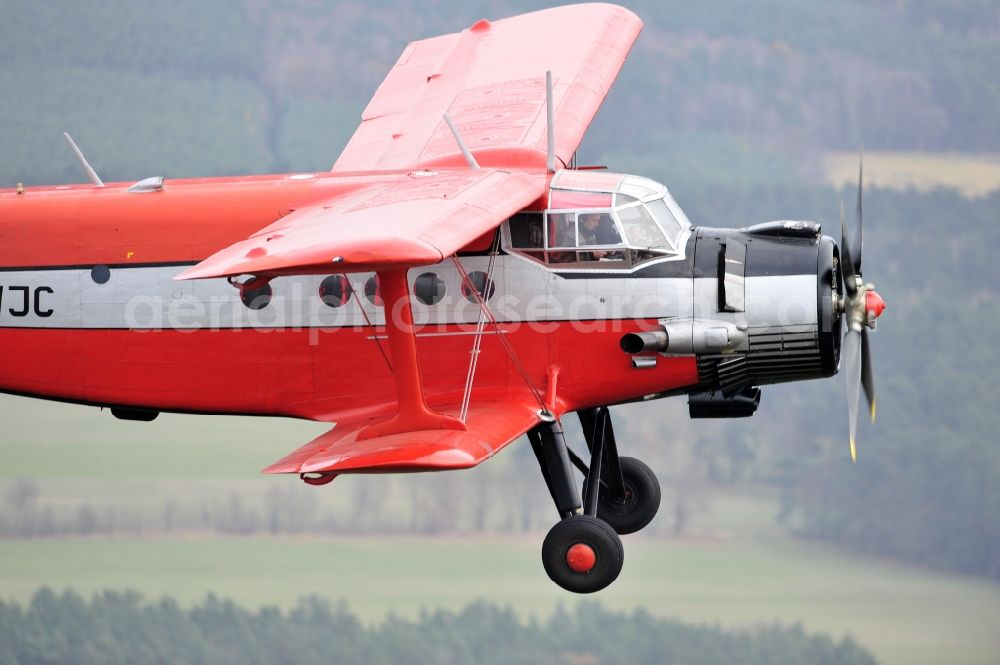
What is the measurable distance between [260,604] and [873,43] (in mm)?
29954

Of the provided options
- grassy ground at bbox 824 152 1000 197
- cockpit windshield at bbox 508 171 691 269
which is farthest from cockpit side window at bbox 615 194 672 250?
grassy ground at bbox 824 152 1000 197

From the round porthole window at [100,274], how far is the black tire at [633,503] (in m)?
6.48

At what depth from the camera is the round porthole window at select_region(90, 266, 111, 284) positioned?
20656 mm

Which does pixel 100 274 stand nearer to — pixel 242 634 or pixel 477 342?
pixel 477 342

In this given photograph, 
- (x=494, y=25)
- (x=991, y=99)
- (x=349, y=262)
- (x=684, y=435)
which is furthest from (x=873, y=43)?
(x=349, y=262)

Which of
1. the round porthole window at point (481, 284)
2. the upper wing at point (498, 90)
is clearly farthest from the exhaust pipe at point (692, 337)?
the upper wing at point (498, 90)

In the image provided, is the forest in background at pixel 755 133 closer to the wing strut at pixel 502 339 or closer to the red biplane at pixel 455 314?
the red biplane at pixel 455 314

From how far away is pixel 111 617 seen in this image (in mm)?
30438

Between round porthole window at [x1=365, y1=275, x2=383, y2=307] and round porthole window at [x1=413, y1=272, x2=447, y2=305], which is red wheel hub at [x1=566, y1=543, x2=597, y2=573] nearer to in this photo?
round porthole window at [x1=413, y1=272, x2=447, y2=305]

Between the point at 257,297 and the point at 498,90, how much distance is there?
523cm

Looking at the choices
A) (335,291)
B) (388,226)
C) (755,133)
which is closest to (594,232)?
(335,291)

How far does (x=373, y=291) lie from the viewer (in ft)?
65.5

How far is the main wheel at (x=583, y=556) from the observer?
19.3 m

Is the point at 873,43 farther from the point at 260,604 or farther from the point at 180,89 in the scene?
the point at 260,604
